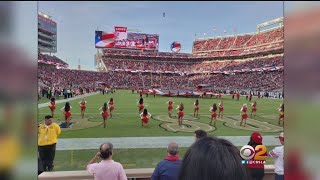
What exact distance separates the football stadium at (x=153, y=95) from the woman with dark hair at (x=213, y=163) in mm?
303

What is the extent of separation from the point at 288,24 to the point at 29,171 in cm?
96

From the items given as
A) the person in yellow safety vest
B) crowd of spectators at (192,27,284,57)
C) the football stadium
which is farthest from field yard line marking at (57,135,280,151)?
crowd of spectators at (192,27,284,57)

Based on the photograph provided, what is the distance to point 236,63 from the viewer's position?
70.2 metres

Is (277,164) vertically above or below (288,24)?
below

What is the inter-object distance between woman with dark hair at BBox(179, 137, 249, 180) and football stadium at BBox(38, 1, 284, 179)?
0.99 feet

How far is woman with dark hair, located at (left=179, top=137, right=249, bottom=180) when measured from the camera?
1075mm

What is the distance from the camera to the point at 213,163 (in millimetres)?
1083

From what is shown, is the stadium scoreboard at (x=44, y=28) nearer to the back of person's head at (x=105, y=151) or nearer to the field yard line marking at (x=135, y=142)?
the back of person's head at (x=105, y=151)

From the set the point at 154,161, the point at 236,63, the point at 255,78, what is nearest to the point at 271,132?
the point at 154,161

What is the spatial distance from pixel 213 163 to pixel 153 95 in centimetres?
4062

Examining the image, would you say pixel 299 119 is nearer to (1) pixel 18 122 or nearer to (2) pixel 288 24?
(2) pixel 288 24

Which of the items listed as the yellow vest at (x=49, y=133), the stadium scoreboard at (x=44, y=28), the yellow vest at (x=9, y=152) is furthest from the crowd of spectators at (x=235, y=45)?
the yellow vest at (x=9, y=152)
